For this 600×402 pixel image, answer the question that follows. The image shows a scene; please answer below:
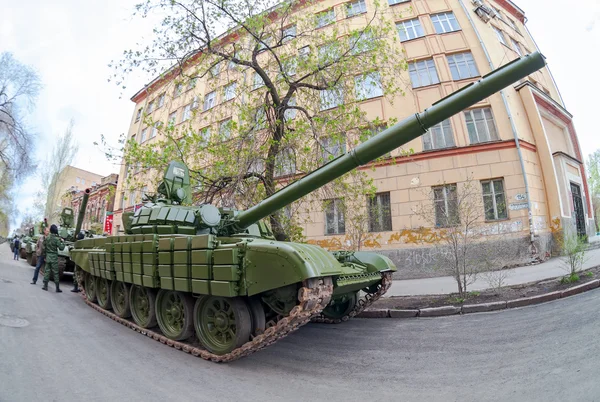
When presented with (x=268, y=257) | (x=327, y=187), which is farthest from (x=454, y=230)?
(x=268, y=257)

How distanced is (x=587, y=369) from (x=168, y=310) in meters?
5.44

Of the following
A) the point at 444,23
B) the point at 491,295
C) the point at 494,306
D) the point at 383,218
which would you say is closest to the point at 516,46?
the point at 444,23

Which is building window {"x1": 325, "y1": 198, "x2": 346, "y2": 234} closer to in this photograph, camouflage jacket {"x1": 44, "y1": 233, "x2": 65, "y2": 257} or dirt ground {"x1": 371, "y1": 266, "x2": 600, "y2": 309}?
dirt ground {"x1": 371, "y1": 266, "x2": 600, "y2": 309}

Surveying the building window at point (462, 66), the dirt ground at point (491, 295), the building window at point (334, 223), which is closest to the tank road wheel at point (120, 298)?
the dirt ground at point (491, 295)

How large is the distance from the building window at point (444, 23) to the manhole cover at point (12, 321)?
54.3 feet

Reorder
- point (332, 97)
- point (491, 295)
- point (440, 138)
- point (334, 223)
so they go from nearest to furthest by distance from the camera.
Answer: point (491, 295)
point (332, 97)
point (440, 138)
point (334, 223)

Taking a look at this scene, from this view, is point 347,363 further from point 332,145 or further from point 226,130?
point 226,130

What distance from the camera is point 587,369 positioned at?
3.16 metres

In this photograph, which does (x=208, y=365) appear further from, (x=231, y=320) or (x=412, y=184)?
(x=412, y=184)

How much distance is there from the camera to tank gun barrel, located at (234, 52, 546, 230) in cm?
343

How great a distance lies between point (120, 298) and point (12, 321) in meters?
1.70

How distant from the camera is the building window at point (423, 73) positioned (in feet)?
44.9

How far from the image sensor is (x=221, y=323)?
4.50 meters

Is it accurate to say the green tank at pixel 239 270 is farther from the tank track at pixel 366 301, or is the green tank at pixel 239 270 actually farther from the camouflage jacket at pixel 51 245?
the camouflage jacket at pixel 51 245
